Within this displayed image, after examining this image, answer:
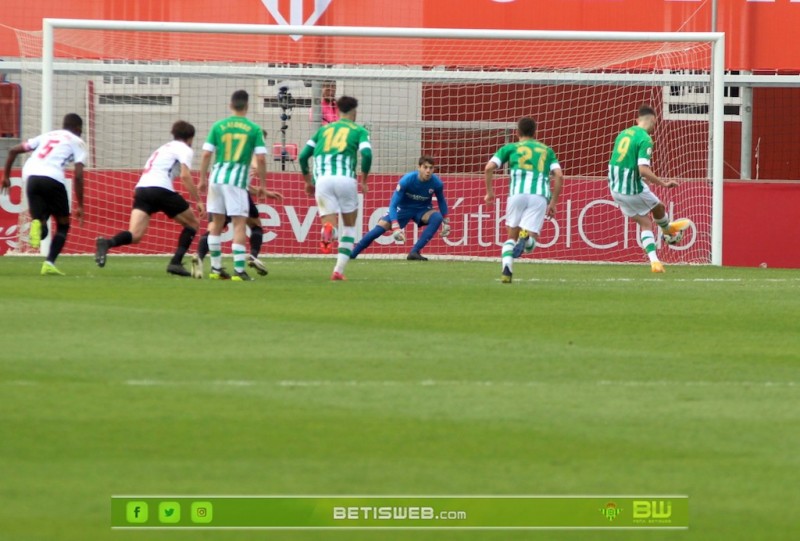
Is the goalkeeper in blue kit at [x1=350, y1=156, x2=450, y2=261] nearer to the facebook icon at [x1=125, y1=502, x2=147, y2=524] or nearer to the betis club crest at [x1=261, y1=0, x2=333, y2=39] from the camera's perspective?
the betis club crest at [x1=261, y1=0, x2=333, y2=39]

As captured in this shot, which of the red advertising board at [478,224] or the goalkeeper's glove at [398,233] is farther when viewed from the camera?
the red advertising board at [478,224]

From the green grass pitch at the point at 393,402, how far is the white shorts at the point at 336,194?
1.99 metres

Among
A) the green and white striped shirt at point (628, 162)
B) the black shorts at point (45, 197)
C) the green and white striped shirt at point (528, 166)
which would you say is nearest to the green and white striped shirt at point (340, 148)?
the green and white striped shirt at point (528, 166)

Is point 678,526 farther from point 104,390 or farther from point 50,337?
point 50,337

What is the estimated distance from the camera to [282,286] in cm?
1509

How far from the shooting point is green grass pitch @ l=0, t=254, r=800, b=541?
236 inches

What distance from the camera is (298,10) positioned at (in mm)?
25672

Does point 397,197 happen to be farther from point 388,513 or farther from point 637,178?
point 388,513

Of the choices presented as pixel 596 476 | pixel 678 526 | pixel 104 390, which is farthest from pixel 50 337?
pixel 678 526

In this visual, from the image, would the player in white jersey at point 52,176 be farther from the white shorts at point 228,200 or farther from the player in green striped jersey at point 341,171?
the player in green striped jersey at point 341,171

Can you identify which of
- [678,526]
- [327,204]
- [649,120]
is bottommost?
[678,526]

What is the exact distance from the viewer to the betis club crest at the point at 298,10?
2566 centimetres

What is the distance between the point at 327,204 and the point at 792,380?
7732 mm

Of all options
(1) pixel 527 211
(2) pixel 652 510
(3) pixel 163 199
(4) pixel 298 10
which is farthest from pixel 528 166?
(2) pixel 652 510
